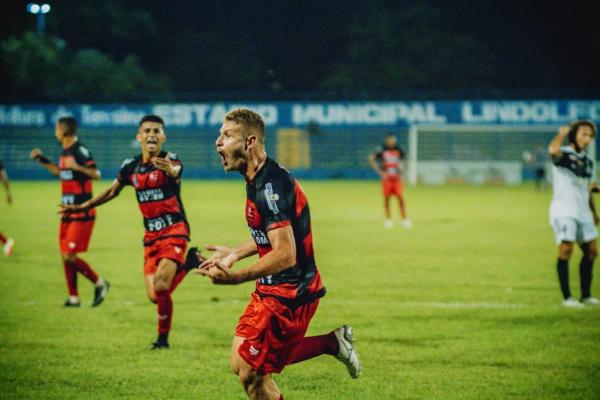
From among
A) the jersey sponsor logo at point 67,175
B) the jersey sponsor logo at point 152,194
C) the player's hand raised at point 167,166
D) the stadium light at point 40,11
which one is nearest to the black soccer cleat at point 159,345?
the jersey sponsor logo at point 152,194

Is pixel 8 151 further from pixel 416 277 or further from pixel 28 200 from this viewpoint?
pixel 416 277

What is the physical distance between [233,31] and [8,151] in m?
25.7

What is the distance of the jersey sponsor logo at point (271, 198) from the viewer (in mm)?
5215

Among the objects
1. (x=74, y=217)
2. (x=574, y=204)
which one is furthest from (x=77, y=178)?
(x=574, y=204)

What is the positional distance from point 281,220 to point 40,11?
57.1 meters

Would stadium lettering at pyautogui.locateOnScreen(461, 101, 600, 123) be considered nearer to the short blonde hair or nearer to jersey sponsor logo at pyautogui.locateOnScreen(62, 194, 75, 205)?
jersey sponsor logo at pyautogui.locateOnScreen(62, 194, 75, 205)

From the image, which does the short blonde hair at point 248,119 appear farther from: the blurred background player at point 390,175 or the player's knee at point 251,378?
the blurred background player at point 390,175

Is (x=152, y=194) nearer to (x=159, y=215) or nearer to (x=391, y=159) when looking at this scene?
(x=159, y=215)

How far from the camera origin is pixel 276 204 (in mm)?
5223

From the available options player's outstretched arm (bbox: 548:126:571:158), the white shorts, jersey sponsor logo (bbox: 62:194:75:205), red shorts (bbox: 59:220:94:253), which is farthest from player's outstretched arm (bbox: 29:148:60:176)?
the white shorts

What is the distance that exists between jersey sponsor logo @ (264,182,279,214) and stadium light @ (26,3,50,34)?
56.2 m

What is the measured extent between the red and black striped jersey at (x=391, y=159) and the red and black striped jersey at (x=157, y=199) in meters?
14.6

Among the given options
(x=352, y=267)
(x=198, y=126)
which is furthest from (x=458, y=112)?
(x=352, y=267)

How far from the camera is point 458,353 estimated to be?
8.46 metres
